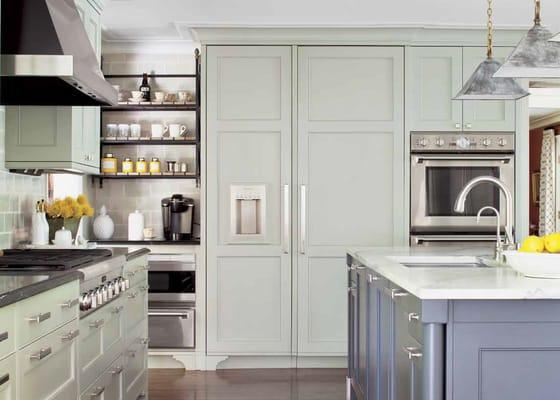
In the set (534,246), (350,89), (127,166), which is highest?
(350,89)

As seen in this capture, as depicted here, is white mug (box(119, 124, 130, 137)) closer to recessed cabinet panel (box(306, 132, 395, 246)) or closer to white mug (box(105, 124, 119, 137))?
white mug (box(105, 124, 119, 137))

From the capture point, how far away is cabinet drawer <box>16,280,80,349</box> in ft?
6.57

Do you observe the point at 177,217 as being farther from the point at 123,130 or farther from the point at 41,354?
the point at 41,354

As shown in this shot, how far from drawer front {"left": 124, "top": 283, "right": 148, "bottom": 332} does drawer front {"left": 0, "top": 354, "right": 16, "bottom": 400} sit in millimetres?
1467

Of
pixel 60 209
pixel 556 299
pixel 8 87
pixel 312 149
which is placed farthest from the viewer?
pixel 312 149

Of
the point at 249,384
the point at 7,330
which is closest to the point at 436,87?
the point at 249,384

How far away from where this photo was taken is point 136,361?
367 cm

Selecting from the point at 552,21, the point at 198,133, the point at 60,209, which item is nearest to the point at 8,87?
the point at 60,209

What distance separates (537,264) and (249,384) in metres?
2.70

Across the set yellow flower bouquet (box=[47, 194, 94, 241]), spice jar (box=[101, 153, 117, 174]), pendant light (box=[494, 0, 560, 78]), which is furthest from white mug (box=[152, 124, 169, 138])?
pendant light (box=[494, 0, 560, 78])

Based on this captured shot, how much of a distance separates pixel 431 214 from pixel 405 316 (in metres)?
2.66

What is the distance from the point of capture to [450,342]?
2.05 m

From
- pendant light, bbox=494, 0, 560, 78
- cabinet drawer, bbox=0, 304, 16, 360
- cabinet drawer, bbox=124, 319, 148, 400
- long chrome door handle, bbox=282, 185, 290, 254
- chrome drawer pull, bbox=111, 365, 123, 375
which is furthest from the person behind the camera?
long chrome door handle, bbox=282, 185, 290, 254

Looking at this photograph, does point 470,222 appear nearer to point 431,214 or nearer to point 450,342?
point 431,214
